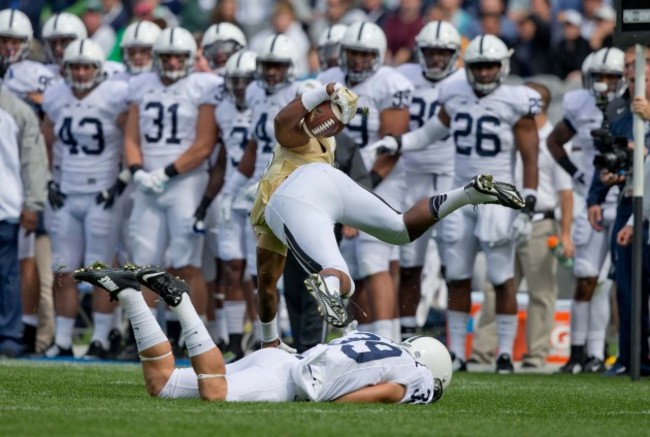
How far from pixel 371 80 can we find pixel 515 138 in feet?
3.67

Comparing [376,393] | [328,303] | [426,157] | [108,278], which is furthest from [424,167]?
[108,278]

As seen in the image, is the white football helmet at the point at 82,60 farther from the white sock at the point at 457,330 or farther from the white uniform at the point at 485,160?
the white sock at the point at 457,330

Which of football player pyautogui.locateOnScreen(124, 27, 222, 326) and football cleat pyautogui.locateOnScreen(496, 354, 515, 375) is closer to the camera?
football cleat pyautogui.locateOnScreen(496, 354, 515, 375)

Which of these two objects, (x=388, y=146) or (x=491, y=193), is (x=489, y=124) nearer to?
(x=388, y=146)

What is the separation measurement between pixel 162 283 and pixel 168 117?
536 centimetres

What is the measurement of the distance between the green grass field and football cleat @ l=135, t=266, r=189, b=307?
0.46m

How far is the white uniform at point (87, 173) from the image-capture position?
12508mm

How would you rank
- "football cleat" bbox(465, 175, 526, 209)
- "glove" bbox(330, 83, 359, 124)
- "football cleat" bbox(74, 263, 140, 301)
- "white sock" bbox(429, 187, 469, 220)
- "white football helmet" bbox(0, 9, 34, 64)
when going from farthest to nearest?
1. "white football helmet" bbox(0, 9, 34, 64)
2. "glove" bbox(330, 83, 359, 124)
3. "white sock" bbox(429, 187, 469, 220)
4. "football cleat" bbox(465, 175, 526, 209)
5. "football cleat" bbox(74, 263, 140, 301)

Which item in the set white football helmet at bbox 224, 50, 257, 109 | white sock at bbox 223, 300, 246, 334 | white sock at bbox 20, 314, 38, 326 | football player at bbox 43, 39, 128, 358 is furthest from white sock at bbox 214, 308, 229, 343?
white football helmet at bbox 224, 50, 257, 109

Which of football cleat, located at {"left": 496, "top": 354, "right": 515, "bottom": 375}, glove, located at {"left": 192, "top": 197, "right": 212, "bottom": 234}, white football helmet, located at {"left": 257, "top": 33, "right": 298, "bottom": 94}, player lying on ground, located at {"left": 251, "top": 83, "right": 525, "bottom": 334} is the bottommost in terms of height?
football cleat, located at {"left": 496, "top": 354, "right": 515, "bottom": 375}

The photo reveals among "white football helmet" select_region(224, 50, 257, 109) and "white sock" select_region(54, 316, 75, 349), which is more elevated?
"white football helmet" select_region(224, 50, 257, 109)

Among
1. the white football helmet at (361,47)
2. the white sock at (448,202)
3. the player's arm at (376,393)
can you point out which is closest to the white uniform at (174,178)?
the white football helmet at (361,47)

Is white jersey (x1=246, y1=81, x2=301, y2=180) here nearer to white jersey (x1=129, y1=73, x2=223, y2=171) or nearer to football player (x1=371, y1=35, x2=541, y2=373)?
white jersey (x1=129, y1=73, x2=223, y2=171)

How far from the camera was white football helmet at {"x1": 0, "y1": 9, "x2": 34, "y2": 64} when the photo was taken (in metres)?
12.9
